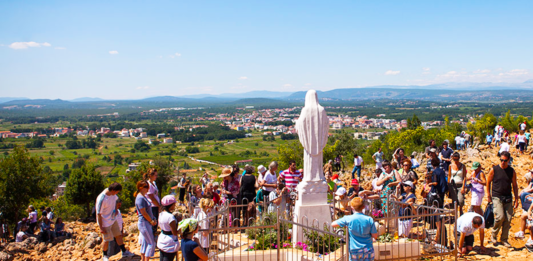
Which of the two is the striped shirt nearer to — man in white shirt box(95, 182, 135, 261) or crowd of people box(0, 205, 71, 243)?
man in white shirt box(95, 182, 135, 261)

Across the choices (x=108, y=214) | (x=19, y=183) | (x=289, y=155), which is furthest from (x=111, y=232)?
(x=289, y=155)

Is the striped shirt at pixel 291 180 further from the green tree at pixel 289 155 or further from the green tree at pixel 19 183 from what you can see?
the green tree at pixel 289 155

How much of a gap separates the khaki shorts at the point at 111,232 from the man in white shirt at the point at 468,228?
6.08 m

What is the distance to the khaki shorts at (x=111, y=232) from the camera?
21.3ft

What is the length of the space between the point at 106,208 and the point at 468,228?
20.4 ft

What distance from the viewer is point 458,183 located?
7.71 meters

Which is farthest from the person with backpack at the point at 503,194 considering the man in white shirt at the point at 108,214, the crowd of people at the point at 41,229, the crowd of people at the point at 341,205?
the crowd of people at the point at 41,229

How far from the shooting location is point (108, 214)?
6418 mm

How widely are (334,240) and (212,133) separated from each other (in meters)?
132

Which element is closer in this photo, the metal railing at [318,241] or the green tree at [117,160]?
the metal railing at [318,241]

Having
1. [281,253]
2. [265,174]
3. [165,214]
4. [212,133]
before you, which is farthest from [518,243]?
[212,133]

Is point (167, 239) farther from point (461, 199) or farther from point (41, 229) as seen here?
point (41, 229)

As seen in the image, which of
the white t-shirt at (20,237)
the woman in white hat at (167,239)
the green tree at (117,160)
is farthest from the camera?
the green tree at (117,160)

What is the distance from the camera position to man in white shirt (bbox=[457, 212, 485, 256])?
235 inches
